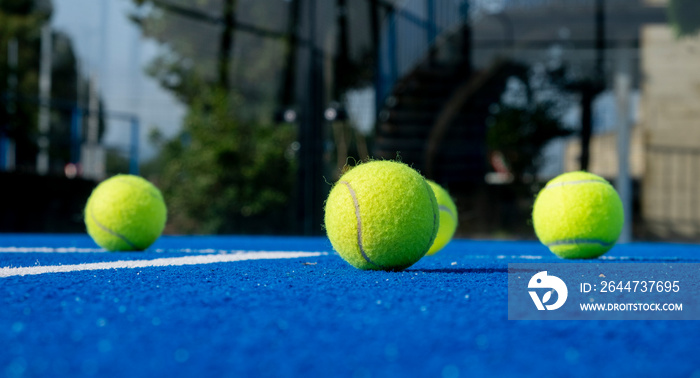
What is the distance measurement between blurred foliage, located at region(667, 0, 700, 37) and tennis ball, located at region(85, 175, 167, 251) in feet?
28.9

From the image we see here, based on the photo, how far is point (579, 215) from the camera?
3.65 m

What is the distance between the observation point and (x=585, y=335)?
1.46 meters

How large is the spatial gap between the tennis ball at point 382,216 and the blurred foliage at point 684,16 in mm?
8816

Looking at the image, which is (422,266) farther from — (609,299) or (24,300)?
(24,300)

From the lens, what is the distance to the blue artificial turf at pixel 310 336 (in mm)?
1205

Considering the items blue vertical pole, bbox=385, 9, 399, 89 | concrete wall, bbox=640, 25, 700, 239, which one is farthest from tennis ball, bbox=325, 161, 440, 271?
concrete wall, bbox=640, 25, 700, 239

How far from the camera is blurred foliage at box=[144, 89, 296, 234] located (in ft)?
42.4

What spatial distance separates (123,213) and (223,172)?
30.7 ft

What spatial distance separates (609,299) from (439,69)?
27.5ft

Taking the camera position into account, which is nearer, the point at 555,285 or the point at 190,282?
the point at 555,285

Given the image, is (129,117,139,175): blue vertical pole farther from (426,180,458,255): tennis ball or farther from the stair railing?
(426,180,458,255): tennis ball

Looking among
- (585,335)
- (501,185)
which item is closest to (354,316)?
(585,335)

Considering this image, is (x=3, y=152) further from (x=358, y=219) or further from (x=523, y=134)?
(x=358, y=219)

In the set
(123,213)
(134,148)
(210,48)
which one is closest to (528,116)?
(210,48)
